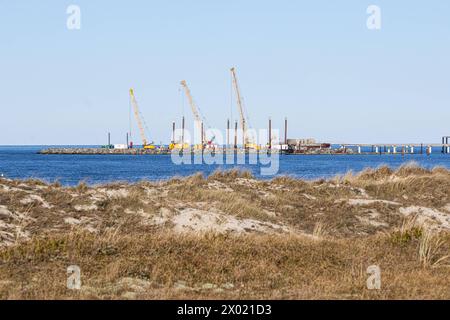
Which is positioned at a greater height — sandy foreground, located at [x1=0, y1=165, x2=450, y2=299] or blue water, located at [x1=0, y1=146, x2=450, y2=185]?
sandy foreground, located at [x1=0, y1=165, x2=450, y2=299]

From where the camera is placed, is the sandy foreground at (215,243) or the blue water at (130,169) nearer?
the sandy foreground at (215,243)

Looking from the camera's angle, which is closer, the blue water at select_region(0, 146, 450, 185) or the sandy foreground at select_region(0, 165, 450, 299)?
the sandy foreground at select_region(0, 165, 450, 299)

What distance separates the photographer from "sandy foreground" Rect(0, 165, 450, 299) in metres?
12.2

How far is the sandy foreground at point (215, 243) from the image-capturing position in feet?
40.2

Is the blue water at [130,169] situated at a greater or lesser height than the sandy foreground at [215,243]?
lesser

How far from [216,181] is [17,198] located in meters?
11.6

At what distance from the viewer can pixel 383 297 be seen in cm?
1134

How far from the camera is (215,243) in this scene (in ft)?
52.4

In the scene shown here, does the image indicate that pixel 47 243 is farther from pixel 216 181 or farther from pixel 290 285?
pixel 216 181

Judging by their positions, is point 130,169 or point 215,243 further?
point 130,169
